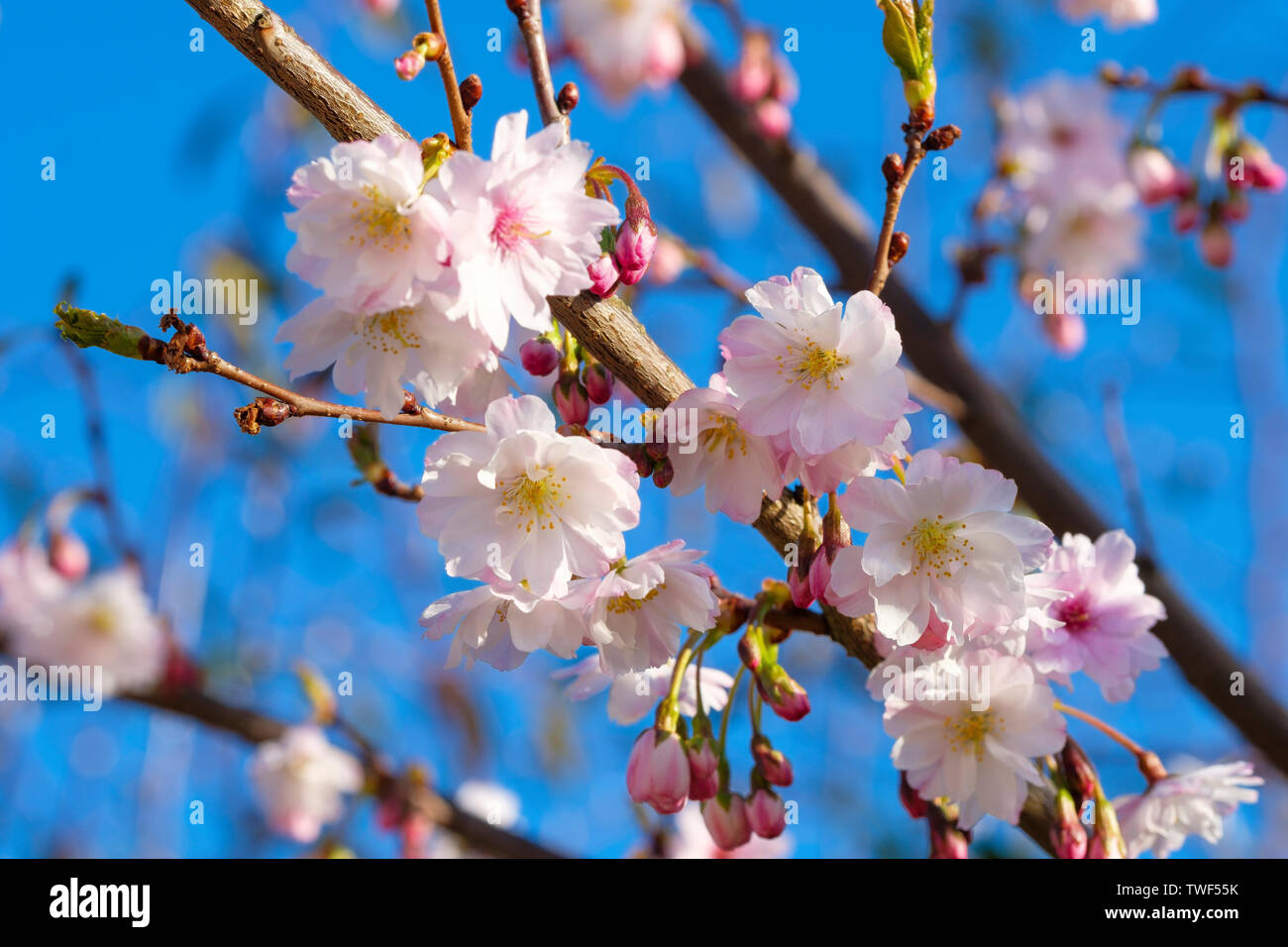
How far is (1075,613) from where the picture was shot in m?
1.45

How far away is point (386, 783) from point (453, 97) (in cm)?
197

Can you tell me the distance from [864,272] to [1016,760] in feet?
4.88

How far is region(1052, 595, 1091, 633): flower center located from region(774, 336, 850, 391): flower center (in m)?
0.52

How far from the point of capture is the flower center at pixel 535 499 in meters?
1.18

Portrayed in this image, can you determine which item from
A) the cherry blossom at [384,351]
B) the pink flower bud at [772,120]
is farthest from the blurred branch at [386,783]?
the pink flower bud at [772,120]

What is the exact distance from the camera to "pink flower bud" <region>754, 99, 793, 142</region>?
278cm

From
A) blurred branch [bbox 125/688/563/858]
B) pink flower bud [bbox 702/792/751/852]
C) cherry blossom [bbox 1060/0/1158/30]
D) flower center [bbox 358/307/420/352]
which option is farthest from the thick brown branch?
cherry blossom [bbox 1060/0/1158/30]

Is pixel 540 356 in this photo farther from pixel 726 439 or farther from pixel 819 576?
pixel 819 576

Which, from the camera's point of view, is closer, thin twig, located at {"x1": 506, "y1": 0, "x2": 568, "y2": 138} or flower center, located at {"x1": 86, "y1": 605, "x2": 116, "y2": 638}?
thin twig, located at {"x1": 506, "y1": 0, "x2": 568, "y2": 138}

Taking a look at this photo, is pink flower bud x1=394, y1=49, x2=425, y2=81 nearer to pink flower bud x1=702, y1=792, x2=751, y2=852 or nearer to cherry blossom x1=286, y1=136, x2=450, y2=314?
cherry blossom x1=286, y1=136, x2=450, y2=314

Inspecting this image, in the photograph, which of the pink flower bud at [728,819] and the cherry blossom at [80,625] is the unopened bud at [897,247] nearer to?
the pink flower bud at [728,819]

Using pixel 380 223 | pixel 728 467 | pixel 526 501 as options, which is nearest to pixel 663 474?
pixel 728 467

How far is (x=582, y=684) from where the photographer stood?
154cm
